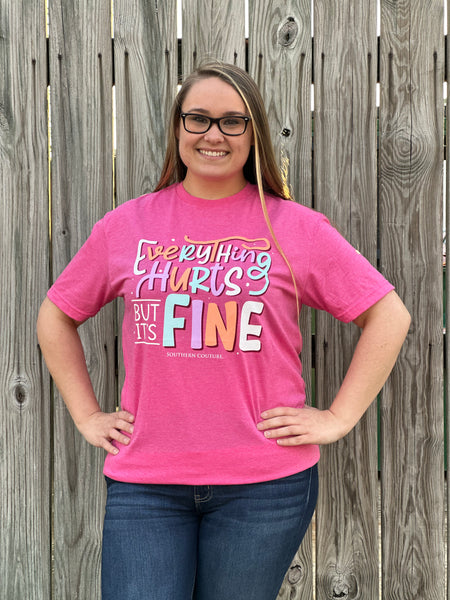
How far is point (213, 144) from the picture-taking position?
→ 1.80m

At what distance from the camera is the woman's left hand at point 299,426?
1712 millimetres

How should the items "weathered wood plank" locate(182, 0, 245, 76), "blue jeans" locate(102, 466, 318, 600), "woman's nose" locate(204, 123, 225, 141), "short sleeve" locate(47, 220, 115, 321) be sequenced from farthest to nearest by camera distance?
"weathered wood plank" locate(182, 0, 245, 76) → "short sleeve" locate(47, 220, 115, 321) → "woman's nose" locate(204, 123, 225, 141) → "blue jeans" locate(102, 466, 318, 600)

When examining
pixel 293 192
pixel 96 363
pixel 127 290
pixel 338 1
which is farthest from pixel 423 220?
pixel 96 363

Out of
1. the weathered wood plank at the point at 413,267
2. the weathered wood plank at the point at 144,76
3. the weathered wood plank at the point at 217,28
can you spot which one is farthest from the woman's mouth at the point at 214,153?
the weathered wood plank at the point at 413,267

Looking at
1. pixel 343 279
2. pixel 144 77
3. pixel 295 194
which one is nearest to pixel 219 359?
pixel 343 279

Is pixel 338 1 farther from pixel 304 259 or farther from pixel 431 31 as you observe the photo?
pixel 304 259

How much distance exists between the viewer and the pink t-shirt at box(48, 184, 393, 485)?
1.68m

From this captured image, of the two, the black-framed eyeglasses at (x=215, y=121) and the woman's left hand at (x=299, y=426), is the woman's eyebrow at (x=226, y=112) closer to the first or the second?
the black-framed eyeglasses at (x=215, y=121)

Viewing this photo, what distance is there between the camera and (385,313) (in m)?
1.79

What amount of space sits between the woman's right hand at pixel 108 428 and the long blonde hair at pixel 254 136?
647 millimetres

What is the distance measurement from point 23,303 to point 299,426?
1.25 m

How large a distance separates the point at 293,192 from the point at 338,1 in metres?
0.75

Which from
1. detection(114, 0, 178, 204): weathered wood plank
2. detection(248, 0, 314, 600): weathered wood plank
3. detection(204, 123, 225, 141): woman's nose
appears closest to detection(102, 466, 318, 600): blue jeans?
detection(204, 123, 225, 141): woman's nose

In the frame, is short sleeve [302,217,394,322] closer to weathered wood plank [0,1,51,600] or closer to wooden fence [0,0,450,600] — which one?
wooden fence [0,0,450,600]
